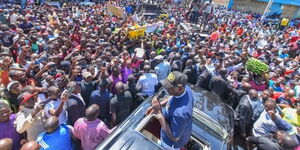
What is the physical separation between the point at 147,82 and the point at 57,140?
→ 7.74 feet

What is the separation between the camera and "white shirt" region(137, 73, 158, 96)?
165 inches

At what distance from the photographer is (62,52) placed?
5.50 meters

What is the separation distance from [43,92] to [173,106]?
2.78 meters

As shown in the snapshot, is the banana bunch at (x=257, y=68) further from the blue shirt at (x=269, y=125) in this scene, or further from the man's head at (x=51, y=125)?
the man's head at (x=51, y=125)

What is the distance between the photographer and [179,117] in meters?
1.83

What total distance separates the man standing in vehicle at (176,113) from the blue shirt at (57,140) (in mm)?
1263

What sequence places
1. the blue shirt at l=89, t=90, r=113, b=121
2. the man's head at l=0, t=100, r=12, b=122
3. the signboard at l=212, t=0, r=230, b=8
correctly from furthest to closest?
the signboard at l=212, t=0, r=230, b=8, the blue shirt at l=89, t=90, r=113, b=121, the man's head at l=0, t=100, r=12, b=122

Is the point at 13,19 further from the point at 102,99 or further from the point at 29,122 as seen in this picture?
the point at 29,122

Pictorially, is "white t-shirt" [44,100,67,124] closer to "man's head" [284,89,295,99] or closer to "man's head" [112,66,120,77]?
"man's head" [112,66,120,77]

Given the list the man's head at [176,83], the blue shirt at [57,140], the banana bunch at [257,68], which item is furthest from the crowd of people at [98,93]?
the man's head at [176,83]

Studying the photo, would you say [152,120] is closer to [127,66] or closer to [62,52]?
[127,66]

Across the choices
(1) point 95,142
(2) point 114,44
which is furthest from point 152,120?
(2) point 114,44

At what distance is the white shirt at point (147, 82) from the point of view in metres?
4.20

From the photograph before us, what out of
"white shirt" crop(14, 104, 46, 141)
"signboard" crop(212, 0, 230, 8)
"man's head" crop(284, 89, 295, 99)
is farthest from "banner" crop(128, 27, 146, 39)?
"signboard" crop(212, 0, 230, 8)
